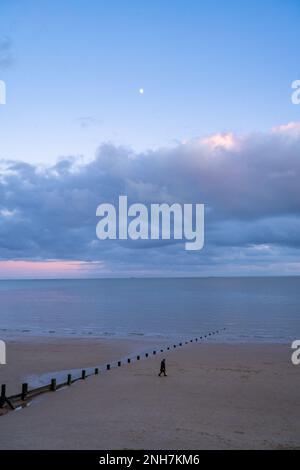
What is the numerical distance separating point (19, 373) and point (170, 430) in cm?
1829

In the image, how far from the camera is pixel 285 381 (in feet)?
91.2

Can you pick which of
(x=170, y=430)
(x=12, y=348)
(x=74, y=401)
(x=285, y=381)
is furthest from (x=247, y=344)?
(x=170, y=430)

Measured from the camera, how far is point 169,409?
19438 mm

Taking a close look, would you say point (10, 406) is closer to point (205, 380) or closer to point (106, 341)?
point (205, 380)

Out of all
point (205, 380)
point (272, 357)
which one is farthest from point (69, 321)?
point (205, 380)

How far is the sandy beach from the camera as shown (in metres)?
14.3

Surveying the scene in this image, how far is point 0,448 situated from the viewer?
1300 cm

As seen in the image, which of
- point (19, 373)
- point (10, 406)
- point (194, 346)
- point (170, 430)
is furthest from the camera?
point (194, 346)

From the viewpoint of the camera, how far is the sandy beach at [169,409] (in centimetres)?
1430

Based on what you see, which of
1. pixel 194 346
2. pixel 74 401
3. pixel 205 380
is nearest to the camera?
pixel 74 401

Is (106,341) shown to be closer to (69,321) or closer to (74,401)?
(69,321)

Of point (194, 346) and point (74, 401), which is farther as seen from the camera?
point (194, 346)
